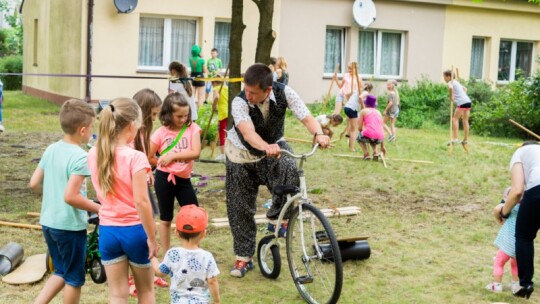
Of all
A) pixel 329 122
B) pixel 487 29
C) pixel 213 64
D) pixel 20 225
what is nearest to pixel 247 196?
pixel 20 225

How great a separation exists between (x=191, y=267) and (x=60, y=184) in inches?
43.2

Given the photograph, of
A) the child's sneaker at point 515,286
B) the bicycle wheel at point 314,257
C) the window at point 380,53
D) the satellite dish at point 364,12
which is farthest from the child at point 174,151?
the window at point 380,53

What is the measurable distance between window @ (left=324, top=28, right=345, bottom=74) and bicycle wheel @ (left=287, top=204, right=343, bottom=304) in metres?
19.1

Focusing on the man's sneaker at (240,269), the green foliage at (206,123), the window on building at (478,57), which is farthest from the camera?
the window on building at (478,57)

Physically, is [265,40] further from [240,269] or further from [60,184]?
[60,184]

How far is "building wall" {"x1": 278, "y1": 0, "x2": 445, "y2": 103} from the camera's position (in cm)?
2398

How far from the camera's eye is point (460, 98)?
17.4 metres

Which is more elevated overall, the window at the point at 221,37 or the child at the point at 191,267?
the window at the point at 221,37

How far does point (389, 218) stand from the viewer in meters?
9.52

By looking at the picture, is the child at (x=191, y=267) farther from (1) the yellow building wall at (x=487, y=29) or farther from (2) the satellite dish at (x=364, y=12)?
(1) the yellow building wall at (x=487, y=29)

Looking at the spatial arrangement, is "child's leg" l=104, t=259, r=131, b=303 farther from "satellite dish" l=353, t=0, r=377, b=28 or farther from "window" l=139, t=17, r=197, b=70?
"satellite dish" l=353, t=0, r=377, b=28

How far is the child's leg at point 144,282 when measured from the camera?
496cm

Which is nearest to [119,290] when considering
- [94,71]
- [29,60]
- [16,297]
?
[16,297]

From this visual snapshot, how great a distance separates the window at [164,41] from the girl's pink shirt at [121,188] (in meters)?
17.6
